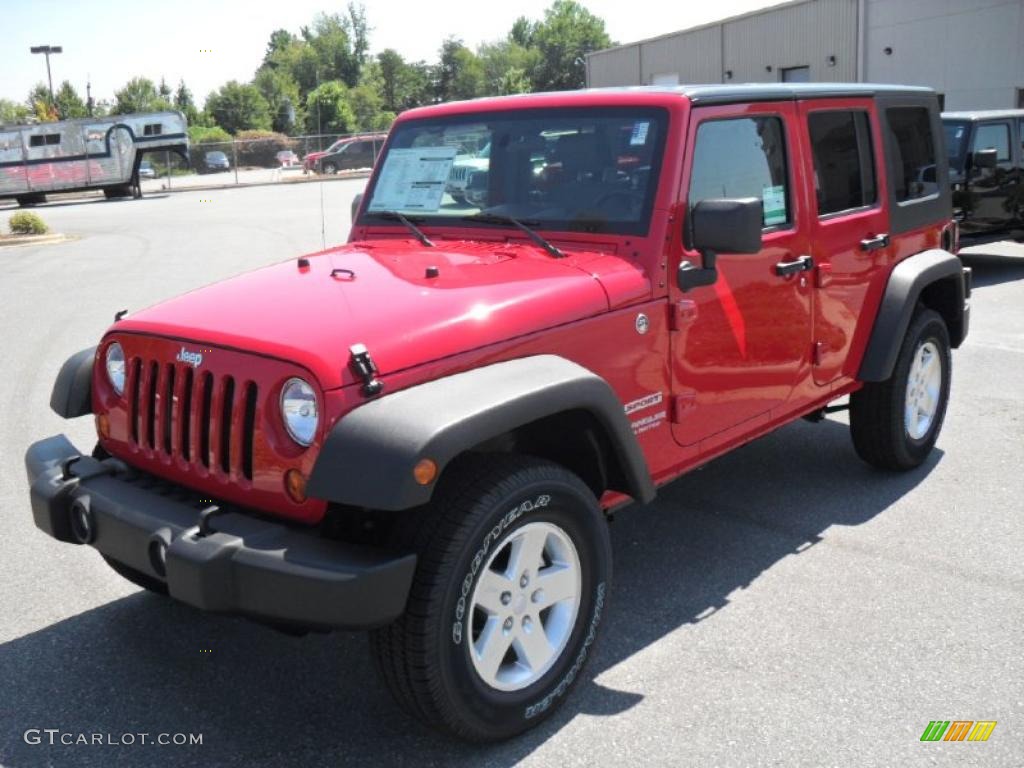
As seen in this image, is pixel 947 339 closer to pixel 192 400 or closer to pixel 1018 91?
pixel 192 400

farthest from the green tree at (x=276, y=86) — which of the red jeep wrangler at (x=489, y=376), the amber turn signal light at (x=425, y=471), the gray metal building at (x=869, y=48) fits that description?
the amber turn signal light at (x=425, y=471)

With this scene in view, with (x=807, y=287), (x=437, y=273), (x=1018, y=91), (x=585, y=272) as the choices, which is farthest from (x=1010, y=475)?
(x=1018, y=91)

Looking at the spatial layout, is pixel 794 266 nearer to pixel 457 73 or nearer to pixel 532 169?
pixel 532 169

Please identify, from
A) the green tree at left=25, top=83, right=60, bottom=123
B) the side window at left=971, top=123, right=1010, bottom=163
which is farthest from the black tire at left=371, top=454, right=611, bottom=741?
the green tree at left=25, top=83, right=60, bottom=123

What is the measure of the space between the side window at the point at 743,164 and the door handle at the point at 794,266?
172 mm

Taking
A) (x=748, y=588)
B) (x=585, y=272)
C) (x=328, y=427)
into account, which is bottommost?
(x=748, y=588)

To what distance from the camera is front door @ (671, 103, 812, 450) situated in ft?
12.9

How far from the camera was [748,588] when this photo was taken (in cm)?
425

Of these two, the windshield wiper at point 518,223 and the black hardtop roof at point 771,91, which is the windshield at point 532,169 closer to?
the windshield wiper at point 518,223

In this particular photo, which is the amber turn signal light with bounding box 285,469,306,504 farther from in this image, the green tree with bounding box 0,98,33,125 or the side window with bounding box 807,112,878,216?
the green tree with bounding box 0,98,33,125

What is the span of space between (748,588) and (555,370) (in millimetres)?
1564

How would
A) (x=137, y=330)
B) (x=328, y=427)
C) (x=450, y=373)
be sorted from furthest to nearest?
1. (x=137, y=330)
2. (x=450, y=373)
3. (x=328, y=427)

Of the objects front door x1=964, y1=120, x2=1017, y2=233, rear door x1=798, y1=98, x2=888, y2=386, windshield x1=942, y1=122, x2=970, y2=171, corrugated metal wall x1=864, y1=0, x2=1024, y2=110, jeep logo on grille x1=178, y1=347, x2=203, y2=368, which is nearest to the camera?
jeep logo on grille x1=178, y1=347, x2=203, y2=368

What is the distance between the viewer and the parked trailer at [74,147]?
104 ft
